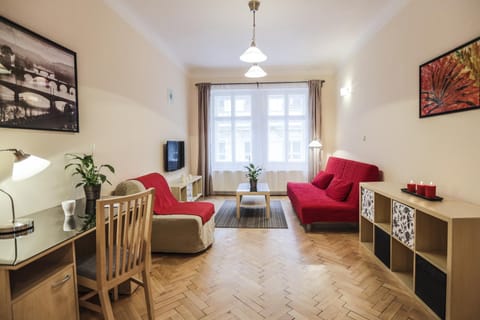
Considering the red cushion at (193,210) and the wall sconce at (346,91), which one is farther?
the wall sconce at (346,91)

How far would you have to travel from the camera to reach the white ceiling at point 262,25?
3.07m

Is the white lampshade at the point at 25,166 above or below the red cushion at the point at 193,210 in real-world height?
above

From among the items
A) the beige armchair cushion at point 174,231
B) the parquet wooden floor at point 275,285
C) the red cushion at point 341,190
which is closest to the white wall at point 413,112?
the red cushion at point 341,190

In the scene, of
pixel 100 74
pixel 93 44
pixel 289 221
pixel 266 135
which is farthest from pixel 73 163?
pixel 266 135

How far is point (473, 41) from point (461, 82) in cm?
30

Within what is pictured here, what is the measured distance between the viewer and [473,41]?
6.31 ft

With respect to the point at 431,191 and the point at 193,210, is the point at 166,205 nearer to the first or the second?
the point at 193,210

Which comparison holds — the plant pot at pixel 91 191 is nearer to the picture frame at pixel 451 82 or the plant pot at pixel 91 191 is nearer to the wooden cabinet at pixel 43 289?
the wooden cabinet at pixel 43 289

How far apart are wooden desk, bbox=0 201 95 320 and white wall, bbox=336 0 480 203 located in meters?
2.88

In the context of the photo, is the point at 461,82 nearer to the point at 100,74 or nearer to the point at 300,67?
the point at 100,74

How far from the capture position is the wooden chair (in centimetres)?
153

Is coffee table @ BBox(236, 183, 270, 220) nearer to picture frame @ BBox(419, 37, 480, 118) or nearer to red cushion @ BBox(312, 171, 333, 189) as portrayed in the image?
red cushion @ BBox(312, 171, 333, 189)

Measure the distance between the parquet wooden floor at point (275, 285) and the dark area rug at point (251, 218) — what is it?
60 centimetres

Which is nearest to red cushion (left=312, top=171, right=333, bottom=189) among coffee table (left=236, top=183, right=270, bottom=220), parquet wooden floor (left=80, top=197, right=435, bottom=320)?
coffee table (left=236, top=183, right=270, bottom=220)
